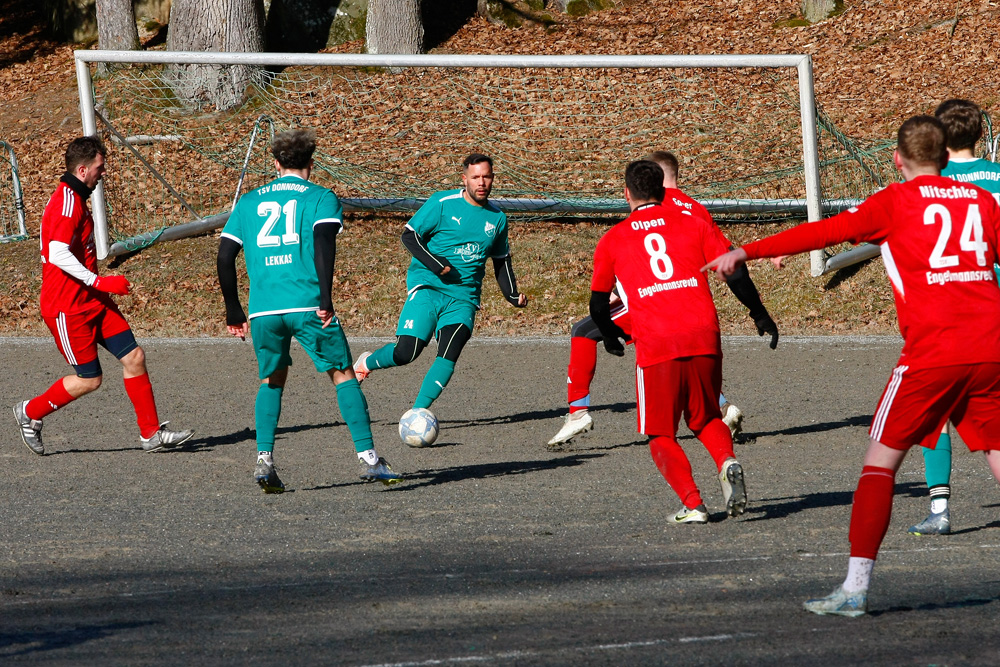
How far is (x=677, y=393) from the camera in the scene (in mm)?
6066

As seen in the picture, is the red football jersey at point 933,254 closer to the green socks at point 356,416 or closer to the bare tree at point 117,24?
the green socks at point 356,416

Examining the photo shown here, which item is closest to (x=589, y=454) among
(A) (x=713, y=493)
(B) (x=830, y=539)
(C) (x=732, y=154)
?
(A) (x=713, y=493)

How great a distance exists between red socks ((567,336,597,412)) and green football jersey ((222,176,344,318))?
7.60 feet

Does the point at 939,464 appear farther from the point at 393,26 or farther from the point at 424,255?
the point at 393,26

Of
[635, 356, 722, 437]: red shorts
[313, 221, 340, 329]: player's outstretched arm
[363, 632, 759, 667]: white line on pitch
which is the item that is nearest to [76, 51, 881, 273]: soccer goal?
[313, 221, 340, 329]: player's outstretched arm

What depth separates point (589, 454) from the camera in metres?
8.34

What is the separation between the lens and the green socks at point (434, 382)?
849 centimetres

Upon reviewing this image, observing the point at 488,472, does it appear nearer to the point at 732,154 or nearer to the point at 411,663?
the point at 411,663

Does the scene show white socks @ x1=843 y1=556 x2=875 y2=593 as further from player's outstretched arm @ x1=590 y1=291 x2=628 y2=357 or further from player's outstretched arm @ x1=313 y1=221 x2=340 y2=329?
player's outstretched arm @ x1=313 y1=221 x2=340 y2=329

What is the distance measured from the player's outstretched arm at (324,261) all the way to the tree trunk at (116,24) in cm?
1669

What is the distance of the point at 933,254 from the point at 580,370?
4.18 meters

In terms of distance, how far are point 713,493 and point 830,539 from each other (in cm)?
128

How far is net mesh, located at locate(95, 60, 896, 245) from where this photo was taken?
53.7 feet

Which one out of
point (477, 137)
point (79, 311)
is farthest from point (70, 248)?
point (477, 137)
